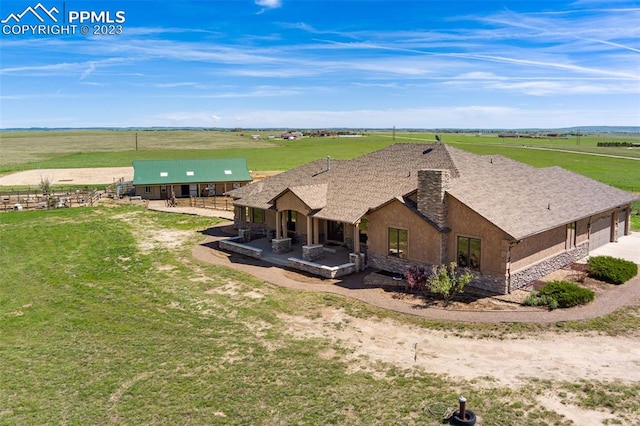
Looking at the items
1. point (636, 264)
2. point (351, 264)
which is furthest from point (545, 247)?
point (351, 264)

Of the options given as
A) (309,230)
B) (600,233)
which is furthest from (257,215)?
(600,233)

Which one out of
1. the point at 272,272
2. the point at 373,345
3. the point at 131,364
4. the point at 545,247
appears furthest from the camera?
the point at 272,272

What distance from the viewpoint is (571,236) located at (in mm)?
25094

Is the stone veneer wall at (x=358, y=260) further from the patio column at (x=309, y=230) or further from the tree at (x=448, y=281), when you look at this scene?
the tree at (x=448, y=281)

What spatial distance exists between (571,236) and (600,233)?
4982 millimetres

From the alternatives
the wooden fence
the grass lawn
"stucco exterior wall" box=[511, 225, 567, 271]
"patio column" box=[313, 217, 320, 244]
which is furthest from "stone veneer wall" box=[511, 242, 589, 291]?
the wooden fence

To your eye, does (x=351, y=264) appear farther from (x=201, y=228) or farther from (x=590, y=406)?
(x=201, y=228)

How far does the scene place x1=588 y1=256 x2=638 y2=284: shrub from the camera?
2188cm

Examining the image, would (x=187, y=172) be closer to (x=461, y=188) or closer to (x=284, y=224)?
(x=284, y=224)

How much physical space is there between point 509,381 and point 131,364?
11.1 metres

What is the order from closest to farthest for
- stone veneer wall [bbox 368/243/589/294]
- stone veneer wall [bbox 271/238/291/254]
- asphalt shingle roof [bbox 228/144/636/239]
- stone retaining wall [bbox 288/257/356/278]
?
stone veneer wall [bbox 368/243/589/294]
asphalt shingle roof [bbox 228/144/636/239]
stone retaining wall [bbox 288/257/356/278]
stone veneer wall [bbox 271/238/291/254]

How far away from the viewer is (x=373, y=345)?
16047mm

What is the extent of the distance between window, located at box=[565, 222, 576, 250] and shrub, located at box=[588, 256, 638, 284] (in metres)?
1.91

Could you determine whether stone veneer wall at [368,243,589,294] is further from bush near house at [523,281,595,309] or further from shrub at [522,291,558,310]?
bush near house at [523,281,595,309]
